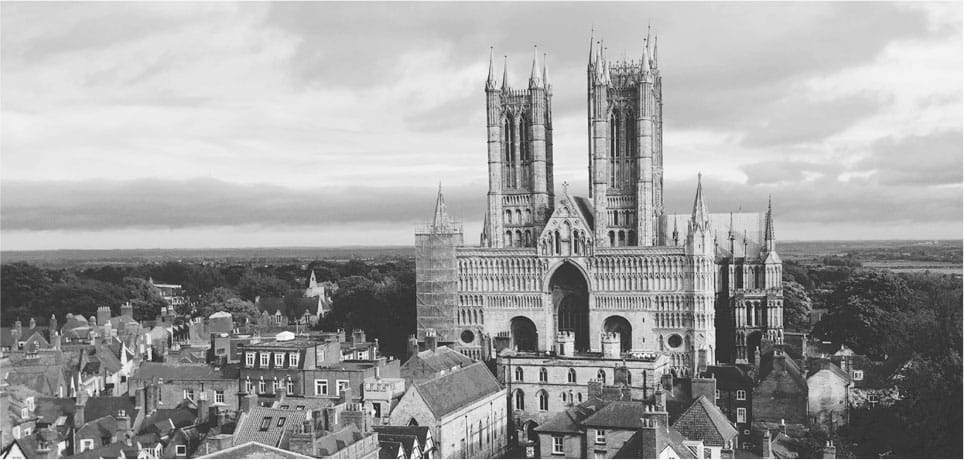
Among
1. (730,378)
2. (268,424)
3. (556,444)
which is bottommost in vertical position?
(556,444)

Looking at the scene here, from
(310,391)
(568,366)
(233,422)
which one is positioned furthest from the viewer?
(568,366)

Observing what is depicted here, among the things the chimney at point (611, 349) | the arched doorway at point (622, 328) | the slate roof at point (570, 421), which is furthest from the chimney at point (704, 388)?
the arched doorway at point (622, 328)

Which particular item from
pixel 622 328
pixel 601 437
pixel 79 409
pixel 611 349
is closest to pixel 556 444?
pixel 601 437

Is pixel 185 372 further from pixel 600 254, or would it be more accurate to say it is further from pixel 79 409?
pixel 600 254

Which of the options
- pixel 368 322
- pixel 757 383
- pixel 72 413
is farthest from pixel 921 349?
pixel 368 322

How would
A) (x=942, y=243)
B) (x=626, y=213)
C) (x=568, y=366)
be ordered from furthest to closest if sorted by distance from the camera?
(x=942, y=243), (x=626, y=213), (x=568, y=366)

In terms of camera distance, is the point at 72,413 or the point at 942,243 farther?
the point at 942,243

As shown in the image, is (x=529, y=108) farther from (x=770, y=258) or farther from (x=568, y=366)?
(x=568, y=366)

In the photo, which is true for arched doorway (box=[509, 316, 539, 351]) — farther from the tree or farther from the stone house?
the tree
